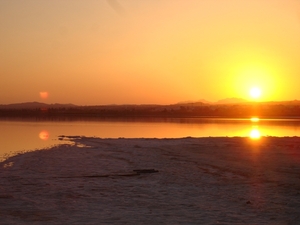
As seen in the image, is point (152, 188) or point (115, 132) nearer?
point (152, 188)

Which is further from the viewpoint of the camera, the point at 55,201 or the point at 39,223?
the point at 55,201

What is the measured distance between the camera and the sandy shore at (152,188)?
8523 mm

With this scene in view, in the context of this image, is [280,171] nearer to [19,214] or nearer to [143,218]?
[143,218]

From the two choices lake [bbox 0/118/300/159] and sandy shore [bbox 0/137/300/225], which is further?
lake [bbox 0/118/300/159]

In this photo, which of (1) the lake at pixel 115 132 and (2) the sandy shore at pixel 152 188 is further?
(1) the lake at pixel 115 132

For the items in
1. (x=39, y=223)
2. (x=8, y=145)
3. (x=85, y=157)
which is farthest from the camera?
(x=8, y=145)

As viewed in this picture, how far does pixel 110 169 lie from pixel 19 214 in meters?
5.64

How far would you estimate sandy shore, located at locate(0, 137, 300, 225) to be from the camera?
28.0ft

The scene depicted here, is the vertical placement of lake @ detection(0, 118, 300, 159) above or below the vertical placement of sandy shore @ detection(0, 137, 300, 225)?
above

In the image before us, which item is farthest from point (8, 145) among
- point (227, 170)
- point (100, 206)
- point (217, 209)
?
point (217, 209)

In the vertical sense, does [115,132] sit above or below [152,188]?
above

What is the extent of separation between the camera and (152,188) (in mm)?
11219

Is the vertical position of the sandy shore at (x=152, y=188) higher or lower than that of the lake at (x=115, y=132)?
lower

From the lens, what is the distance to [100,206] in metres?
9.31
